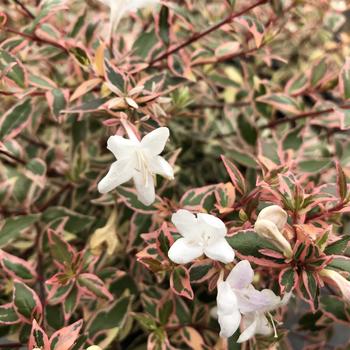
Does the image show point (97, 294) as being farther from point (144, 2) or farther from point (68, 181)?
point (144, 2)

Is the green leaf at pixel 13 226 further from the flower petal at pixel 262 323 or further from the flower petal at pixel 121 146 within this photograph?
the flower petal at pixel 262 323

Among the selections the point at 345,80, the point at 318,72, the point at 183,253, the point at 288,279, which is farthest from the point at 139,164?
the point at 318,72

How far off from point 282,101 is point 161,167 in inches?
17.1

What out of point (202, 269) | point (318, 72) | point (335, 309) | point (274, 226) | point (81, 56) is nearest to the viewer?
point (274, 226)

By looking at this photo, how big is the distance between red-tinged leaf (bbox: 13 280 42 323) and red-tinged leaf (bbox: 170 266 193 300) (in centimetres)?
22

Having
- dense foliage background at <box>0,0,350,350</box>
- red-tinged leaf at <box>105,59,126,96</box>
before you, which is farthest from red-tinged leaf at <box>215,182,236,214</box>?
red-tinged leaf at <box>105,59,126,96</box>

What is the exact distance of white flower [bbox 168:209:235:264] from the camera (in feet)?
1.82

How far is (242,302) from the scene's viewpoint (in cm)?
58

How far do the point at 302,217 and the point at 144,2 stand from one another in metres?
0.38

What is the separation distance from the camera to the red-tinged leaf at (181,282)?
0.66 meters

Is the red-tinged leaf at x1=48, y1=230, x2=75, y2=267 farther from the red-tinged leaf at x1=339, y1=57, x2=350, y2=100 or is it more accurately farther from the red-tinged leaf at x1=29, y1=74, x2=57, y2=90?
the red-tinged leaf at x1=339, y1=57, x2=350, y2=100

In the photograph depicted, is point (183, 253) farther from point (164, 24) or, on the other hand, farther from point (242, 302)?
point (164, 24)

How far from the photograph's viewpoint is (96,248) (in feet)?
2.80

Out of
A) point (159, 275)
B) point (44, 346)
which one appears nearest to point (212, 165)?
point (159, 275)
